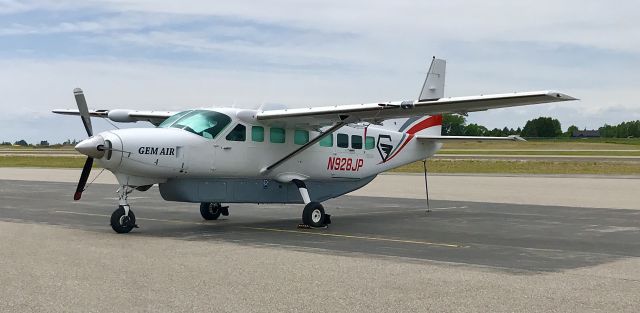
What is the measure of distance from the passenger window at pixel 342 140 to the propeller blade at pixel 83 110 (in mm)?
5997

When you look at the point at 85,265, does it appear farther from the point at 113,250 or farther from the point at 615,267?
the point at 615,267

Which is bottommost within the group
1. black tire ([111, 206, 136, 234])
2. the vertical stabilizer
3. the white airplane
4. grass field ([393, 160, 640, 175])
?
grass field ([393, 160, 640, 175])

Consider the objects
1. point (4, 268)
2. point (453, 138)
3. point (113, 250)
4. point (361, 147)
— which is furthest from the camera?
point (453, 138)

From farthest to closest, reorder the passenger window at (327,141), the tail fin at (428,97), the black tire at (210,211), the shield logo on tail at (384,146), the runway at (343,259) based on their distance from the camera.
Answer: the tail fin at (428,97) → the shield logo on tail at (384,146) → the passenger window at (327,141) → the black tire at (210,211) → the runway at (343,259)

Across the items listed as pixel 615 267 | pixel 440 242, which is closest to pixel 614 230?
pixel 440 242

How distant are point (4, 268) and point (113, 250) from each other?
2.21 meters

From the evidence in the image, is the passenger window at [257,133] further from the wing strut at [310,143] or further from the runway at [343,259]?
the runway at [343,259]

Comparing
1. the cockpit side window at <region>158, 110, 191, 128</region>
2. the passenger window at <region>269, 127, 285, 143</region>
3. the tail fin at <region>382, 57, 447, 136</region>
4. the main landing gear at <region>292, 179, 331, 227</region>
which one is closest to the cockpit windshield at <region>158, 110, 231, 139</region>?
the cockpit side window at <region>158, 110, 191, 128</region>

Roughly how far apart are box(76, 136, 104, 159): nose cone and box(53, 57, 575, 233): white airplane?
18 mm

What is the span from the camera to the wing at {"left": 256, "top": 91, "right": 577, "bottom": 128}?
14.3 metres

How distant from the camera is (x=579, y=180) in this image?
35.5 meters

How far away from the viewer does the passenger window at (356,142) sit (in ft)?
62.3

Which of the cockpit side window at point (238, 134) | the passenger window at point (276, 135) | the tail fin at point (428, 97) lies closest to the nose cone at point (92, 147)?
the cockpit side window at point (238, 134)

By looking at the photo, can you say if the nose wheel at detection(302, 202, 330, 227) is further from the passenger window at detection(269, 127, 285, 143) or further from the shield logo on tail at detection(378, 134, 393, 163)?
the shield logo on tail at detection(378, 134, 393, 163)
